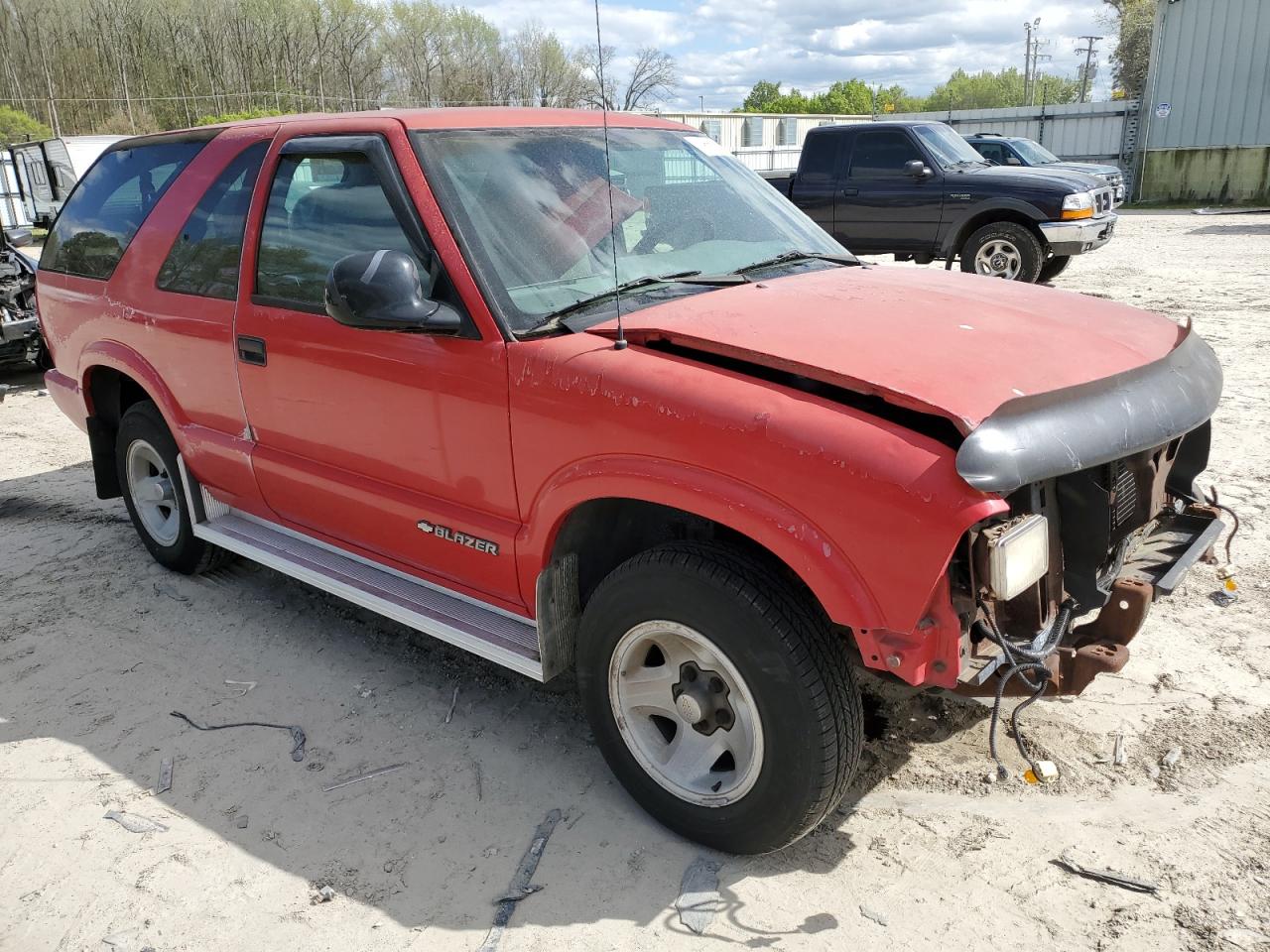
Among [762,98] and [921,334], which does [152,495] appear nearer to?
[921,334]

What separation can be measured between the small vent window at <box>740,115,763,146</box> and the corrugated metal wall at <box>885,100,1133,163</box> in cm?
616

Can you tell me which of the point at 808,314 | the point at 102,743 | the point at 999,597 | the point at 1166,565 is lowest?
the point at 102,743

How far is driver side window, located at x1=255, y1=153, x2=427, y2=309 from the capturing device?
321 cm

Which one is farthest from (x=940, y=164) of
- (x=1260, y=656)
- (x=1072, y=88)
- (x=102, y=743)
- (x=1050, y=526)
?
(x=1072, y=88)

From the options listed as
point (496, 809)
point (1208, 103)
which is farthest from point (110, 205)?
point (1208, 103)

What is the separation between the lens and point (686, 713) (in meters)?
2.68

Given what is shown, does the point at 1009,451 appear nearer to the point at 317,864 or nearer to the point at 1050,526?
the point at 1050,526

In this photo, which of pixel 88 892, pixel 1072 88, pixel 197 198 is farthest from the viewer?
pixel 1072 88

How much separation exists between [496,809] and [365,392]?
1.43 metres

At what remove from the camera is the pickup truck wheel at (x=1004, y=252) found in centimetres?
1120

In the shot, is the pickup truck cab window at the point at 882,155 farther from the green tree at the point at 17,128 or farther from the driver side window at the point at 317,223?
the green tree at the point at 17,128

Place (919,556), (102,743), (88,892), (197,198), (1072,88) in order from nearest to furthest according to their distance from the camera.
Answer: (919,556) → (88,892) → (102,743) → (197,198) → (1072,88)

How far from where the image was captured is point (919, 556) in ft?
6.96

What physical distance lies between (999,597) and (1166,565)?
1.01m
